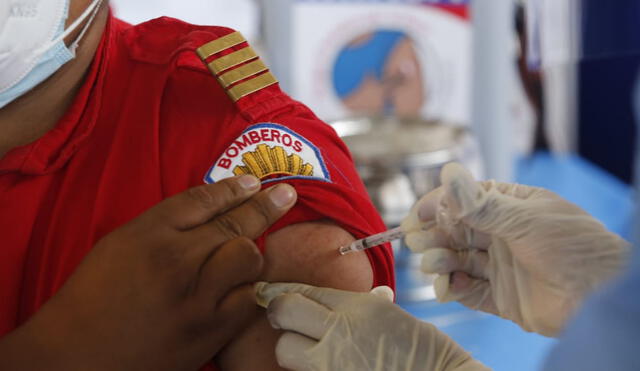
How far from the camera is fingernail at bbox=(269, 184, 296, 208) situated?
1.08 meters

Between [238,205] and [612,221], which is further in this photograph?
[612,221]

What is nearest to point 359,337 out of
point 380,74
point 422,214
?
point 422,214

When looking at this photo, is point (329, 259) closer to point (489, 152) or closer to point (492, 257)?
point (492, 257)

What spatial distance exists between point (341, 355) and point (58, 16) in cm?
63

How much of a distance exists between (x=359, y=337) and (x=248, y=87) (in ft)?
1.35

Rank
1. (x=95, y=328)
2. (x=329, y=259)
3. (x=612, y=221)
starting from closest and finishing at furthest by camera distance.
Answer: (x=95, y=328) → (x=329, y=259) → (x=612, y=221)

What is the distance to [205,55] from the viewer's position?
1206mm

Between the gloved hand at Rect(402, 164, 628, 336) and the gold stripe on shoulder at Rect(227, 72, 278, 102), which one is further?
the gold stripe on shoulder at Rect(227, 72, 278, 102)

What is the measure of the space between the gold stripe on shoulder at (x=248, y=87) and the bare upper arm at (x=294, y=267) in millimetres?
216

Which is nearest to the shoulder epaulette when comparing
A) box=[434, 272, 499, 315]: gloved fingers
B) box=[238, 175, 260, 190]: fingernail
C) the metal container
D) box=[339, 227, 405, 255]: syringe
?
box=[238, 175, 260, 190]: fingernail

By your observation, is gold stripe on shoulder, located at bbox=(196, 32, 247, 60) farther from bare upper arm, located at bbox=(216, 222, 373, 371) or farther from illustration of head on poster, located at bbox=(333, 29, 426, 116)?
illustration of head on poster, located at bbox=(333, 29, 426, 116)

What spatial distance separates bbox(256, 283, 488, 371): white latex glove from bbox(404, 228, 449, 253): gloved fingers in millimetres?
100

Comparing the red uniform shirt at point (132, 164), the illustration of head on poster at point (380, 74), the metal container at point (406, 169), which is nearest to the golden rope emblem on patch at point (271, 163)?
the red uniform shirt at point (132, 164)

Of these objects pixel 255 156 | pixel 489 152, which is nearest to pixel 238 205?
pixel 255 156
